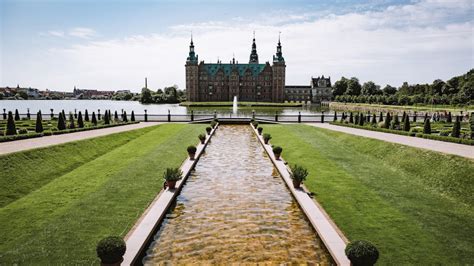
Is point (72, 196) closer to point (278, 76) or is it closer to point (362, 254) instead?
point (362, 254)

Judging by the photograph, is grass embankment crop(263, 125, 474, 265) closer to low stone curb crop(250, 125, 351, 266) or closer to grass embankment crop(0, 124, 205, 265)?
low stone curb crop(250, 125, 351, 266)

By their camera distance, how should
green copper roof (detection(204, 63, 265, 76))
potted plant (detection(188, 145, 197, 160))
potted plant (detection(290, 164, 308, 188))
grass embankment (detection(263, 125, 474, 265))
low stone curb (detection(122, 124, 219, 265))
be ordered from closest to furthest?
low stone curb (detection(122, 124, 219, 265)), grass embankment (detection(263, 125, 474, 265)), potted plant (detection(290, 164, 308, 188)), potted plant (detection(188, 145, 197, 160)), green copper roof (detection(204, 63, 265, 76))

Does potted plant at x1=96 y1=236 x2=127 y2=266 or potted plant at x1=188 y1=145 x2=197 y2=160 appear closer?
potted plant at x1=96 y1=236 x2=127 y2=266

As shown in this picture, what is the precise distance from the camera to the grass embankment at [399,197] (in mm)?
7797

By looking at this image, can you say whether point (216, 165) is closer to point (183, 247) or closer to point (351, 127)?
point (183, 247)

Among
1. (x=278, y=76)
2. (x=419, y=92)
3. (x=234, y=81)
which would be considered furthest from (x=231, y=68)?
(x=419, y=92)

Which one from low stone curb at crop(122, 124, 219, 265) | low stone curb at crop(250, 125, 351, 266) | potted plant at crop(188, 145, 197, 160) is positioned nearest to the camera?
low stone curb at crop(122, 124, 219, 265)

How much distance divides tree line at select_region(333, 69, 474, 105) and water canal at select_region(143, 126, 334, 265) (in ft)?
226

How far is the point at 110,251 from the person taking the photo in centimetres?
639

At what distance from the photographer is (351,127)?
31219 millimetres

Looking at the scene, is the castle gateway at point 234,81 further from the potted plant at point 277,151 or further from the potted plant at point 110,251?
the potted plant at point 110,251

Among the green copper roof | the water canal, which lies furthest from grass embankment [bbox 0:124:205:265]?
the green copper roof

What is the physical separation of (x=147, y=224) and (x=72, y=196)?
12.2 ft

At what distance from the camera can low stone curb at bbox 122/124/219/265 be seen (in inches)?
291
